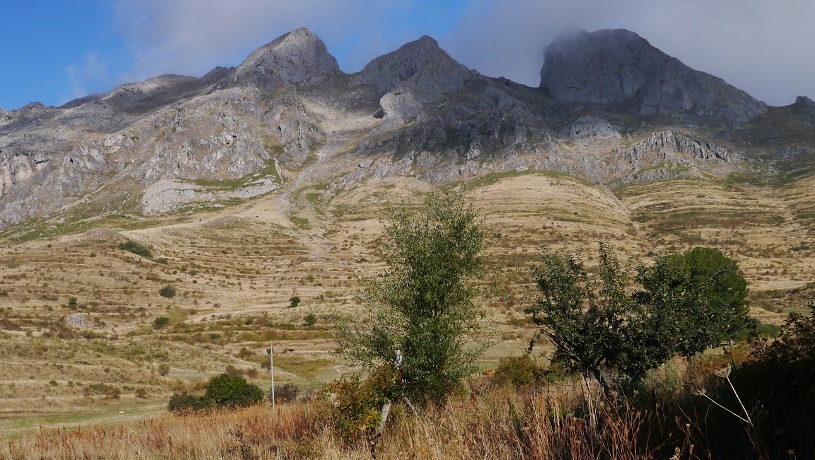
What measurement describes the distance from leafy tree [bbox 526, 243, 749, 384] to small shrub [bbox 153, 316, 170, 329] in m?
66.8

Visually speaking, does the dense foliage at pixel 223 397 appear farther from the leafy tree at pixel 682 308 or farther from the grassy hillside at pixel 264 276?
the leafy tree at pixel 682 308

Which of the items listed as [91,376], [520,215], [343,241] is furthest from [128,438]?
[520,215]

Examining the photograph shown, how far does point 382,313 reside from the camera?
69.2ft

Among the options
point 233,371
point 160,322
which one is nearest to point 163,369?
point 233,371

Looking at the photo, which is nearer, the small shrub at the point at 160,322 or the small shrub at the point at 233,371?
the small shrub at the point at 233,371

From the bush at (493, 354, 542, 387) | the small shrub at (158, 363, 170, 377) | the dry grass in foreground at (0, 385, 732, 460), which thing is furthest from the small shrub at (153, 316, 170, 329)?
the dry grass in foreground at (0, 385, 732, 460)

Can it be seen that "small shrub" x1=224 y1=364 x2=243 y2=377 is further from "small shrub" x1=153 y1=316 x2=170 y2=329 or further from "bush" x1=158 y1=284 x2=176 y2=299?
"bush" x1=158 y1=284 x2=176 y2=299

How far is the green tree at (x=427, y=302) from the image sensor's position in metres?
19.2

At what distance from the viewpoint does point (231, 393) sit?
33500 mm

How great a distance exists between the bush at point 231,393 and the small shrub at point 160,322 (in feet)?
139

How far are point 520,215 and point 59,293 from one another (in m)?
118

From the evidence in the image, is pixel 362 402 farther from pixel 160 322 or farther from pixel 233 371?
pixel 160 322

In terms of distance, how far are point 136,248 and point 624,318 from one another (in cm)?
11324

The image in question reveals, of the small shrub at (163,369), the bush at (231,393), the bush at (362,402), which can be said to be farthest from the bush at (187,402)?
the bush at (362,402)
